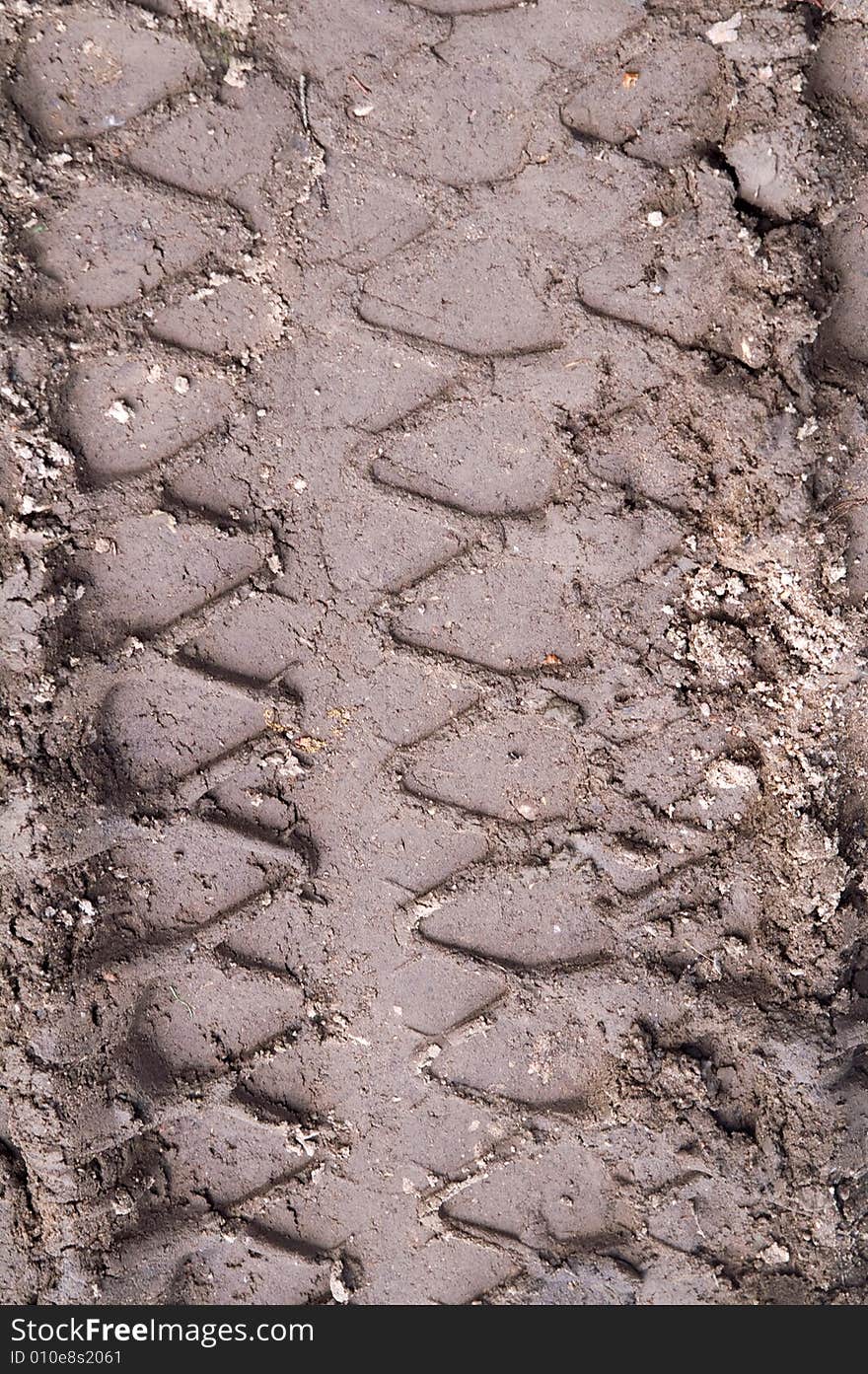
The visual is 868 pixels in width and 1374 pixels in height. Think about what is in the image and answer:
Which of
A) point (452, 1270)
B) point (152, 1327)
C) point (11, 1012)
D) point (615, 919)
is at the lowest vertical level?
point (152, 1327)

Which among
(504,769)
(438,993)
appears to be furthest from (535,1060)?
(504,769)

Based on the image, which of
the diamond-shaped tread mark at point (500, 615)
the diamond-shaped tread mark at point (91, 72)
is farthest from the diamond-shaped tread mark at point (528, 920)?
the diamond-shaped tread mark at point (91, 72)

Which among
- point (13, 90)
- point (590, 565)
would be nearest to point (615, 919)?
point (590, 565)

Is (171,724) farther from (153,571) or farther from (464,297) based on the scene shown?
A: (464,297)

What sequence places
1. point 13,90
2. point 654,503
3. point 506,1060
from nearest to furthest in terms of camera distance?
1. point 13,90
2. point 654,503
3. point 506,1060

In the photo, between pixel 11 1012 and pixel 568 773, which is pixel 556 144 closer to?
pixel 568 773

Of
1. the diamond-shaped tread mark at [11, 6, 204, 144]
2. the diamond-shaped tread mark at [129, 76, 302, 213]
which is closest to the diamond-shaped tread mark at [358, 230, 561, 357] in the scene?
the diamond-shaped tread mark at [129, 76, 302, 213]

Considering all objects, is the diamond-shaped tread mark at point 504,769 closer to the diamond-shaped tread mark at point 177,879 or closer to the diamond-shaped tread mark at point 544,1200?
the diamond-shaped tread mark at point 177,879
